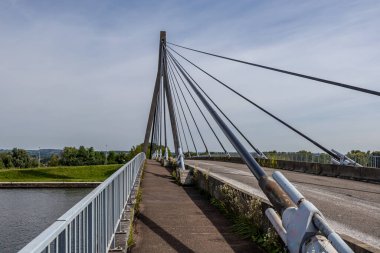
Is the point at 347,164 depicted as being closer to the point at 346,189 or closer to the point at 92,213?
the point at 346,189

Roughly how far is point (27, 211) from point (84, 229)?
3330cm

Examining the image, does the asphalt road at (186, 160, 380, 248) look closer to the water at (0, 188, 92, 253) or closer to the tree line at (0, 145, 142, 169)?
the water at (0, 188, 92, 253)

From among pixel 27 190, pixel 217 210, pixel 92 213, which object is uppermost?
pixel 92 213

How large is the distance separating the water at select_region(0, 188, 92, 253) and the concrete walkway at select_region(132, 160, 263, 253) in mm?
8218

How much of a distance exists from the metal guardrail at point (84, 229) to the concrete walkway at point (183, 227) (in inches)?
43.5

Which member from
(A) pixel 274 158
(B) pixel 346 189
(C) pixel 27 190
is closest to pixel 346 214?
(B) pixel 346 189

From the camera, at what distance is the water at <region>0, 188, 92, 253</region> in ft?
77.6

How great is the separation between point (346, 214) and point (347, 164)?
11740 mm

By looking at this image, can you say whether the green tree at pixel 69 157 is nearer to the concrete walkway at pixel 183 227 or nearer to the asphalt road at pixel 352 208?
the concrete walkway at pixel 183 227

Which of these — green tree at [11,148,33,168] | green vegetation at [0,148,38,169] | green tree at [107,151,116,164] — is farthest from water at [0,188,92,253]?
green tree at [107,151,116,164]

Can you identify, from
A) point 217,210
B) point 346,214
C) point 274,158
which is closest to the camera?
point 346,214

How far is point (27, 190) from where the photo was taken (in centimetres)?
4888

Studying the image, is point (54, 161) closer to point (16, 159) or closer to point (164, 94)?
point (16, 159)

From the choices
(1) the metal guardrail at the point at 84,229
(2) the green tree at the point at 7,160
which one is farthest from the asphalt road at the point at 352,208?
(2) the green tree at the point at 7,160
